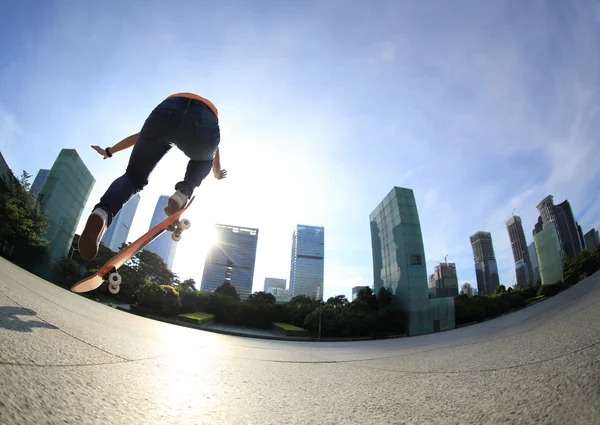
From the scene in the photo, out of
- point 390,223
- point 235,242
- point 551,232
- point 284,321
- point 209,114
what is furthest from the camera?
point 235,242

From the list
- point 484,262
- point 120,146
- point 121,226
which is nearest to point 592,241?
point 120,146

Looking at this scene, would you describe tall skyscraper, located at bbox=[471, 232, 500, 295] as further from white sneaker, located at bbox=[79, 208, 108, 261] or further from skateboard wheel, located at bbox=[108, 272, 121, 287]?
white sneaker, located at bbox=[79, 208, 108, 261]

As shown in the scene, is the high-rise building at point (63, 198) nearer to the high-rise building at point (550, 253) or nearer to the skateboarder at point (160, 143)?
the skateboarder at point (160, 143)

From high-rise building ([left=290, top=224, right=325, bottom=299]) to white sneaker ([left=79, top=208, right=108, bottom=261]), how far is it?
121 meters

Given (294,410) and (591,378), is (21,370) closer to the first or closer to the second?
(294,410)

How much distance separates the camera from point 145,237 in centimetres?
317

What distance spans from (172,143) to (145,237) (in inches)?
57.9

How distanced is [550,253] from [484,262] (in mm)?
99736

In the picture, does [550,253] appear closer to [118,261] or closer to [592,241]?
[592,241]

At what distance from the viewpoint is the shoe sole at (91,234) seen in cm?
202

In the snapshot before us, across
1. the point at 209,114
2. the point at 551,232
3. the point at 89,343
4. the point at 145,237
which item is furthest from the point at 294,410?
the point at 551,232

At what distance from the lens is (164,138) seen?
2.25m

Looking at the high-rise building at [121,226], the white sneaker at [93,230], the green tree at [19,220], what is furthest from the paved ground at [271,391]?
the high-rise building at [121,226]

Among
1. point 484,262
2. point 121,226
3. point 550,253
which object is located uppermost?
point 121,226
